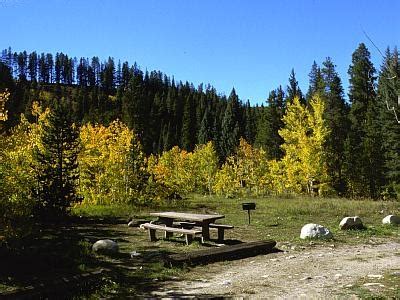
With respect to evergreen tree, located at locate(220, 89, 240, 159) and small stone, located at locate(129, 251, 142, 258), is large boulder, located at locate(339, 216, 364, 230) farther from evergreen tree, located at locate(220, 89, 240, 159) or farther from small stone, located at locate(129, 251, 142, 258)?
evergreen tree, located at locate(220, 89, 240, 159)

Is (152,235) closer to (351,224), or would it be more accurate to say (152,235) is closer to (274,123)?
(351,224)

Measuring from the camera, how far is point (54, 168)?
24.6 metres

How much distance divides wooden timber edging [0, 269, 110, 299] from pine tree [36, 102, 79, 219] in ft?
46.8

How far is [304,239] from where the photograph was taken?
15789 mm

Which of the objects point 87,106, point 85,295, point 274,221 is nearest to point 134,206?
point 274,221

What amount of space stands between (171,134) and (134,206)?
271ft

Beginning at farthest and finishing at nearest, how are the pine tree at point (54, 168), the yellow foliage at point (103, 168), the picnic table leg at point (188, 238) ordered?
the yellow foliage at point (103, 168) < the pine tree at point (54, 168) < the picnic table leg at point (188, 238)

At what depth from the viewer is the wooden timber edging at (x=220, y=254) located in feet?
39.6

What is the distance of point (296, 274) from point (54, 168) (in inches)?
706

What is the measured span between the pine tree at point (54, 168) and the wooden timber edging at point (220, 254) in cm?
1339

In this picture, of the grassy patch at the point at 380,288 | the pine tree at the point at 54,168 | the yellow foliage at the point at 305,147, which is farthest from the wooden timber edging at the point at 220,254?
the yellow foliage at the point at 305,147

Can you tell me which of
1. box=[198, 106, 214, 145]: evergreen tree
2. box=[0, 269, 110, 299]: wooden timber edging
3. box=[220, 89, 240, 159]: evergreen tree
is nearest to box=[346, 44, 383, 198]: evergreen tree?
box=[0, 269, 110, 299]: wooden timber edging

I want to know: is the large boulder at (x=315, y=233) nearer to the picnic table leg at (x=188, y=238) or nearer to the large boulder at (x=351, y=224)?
the large boulder at (x=351, y=224)

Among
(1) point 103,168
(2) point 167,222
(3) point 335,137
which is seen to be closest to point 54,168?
(1) point 103,168
